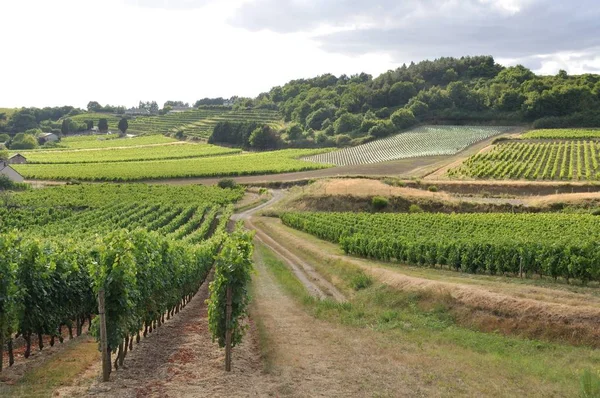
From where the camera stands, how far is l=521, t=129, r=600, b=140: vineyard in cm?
10469

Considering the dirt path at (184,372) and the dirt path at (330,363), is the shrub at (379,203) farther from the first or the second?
the dirt path at (184,372)

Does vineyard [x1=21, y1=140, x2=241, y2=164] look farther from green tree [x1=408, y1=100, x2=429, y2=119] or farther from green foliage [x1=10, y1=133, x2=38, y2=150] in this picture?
green tree [x1=408, y1=100, x2=429, y2=119]

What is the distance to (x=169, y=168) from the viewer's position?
355ft

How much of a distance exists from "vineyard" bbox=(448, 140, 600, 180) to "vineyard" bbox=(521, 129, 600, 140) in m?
4.37

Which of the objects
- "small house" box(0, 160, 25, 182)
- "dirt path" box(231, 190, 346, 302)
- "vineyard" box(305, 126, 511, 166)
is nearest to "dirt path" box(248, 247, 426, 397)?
Answer: "dirt path" box(231, 190, 346, 302)

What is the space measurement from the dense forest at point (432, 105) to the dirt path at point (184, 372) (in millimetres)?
118567

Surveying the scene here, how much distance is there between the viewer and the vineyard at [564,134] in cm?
10469

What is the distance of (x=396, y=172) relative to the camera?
→ 3593 inches

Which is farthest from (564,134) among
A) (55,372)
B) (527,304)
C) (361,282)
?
(55,372)

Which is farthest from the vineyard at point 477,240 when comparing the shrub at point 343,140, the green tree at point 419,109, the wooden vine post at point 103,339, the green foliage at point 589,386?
the green tree at point 419,109

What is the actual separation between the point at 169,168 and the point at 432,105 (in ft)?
235

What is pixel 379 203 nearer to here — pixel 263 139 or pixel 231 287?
pixel 231 287

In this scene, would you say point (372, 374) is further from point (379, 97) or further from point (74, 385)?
point (379, 97)

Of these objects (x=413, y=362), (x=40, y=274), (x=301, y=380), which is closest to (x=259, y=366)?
(x=301, y=380)
